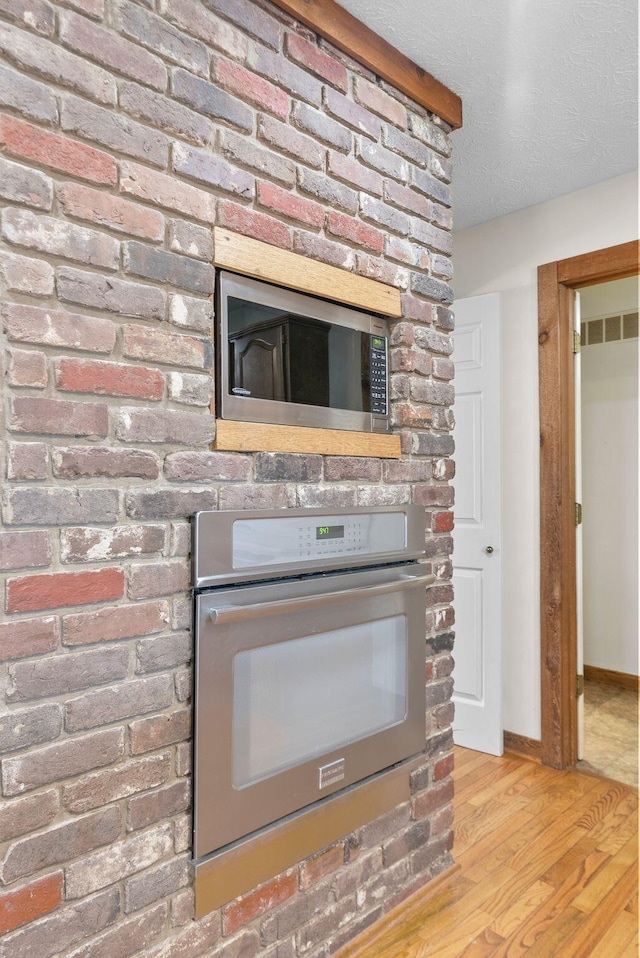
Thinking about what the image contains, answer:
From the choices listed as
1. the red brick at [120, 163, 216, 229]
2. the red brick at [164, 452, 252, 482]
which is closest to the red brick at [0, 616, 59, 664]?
the red brick at [164, 452, 252, 482]

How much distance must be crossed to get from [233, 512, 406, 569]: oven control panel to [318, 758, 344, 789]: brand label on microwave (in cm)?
51

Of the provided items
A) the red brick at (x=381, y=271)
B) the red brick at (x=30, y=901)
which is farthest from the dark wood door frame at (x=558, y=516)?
the red brick at (x=30, y=901)

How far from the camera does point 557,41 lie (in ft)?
5.76

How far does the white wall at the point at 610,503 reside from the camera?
379 cm

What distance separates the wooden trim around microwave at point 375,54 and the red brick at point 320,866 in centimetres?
210

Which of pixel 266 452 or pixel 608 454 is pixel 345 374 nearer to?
pixel 266 452

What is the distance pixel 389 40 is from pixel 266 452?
4.11 ft

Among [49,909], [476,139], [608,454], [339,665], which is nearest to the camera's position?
[49,909]

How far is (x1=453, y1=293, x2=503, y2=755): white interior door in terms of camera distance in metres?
2.84

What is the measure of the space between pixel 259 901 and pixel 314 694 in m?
0.47

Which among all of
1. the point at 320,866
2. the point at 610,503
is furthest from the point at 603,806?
the point at 610,503

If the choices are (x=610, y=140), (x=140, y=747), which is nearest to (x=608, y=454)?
(x=610, y=140)

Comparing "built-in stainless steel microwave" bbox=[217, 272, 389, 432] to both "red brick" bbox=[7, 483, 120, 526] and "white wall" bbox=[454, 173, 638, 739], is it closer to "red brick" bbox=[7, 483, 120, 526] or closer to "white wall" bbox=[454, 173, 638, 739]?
"red brick" bbox=[7, 483, 120, 526]

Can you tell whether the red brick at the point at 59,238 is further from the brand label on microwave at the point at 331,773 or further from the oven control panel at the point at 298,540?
the brand label on microwave at the point at 331,773
